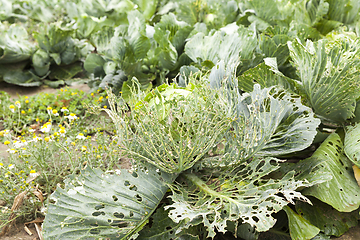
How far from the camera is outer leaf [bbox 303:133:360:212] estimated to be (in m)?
1.57

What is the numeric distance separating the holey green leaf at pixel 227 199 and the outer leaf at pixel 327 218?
0.30m

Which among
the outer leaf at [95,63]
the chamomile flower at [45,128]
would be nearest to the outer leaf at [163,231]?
the chamomile flower at [45,128]

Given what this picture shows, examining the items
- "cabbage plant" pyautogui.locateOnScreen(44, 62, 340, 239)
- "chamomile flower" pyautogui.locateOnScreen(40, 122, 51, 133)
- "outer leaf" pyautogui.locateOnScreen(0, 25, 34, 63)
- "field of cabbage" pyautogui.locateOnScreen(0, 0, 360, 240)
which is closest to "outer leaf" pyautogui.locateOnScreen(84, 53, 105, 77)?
"field of cabbage" pyautogui.locateOnScreen(0, 0, 360, 240)

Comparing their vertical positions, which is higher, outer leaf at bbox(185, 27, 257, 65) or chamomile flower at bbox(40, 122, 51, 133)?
outer leaf at bbox(185, 27, 257, 65)

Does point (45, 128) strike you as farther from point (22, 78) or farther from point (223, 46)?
point (22, 78)

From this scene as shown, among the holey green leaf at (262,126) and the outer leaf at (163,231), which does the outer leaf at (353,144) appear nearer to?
the holey green leaf at (262,126)

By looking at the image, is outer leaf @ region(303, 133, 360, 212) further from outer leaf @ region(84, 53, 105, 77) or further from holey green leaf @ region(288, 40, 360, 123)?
outer leaf @ region(84, 53, 105, 77)

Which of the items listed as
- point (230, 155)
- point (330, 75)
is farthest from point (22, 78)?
point (330, 75)

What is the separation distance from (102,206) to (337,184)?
1258mm

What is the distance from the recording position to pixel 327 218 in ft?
5.57

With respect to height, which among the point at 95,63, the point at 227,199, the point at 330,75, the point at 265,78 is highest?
the point at 330,75

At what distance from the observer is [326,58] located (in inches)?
69.2

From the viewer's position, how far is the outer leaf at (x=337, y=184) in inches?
61.9

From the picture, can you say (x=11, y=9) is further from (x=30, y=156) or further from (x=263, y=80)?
(x=263, y=80)
